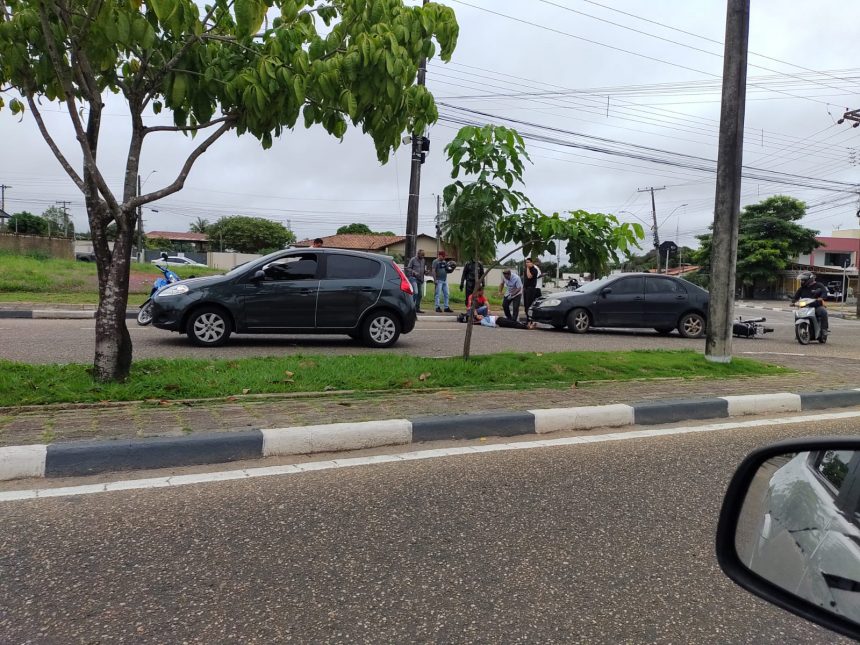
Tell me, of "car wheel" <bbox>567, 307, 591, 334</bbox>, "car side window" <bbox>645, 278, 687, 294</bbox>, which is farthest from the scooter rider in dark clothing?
"car wheel" <bbox>567, 307, 591, 334</bbox>

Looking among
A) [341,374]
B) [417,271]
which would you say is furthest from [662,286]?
[341,374]

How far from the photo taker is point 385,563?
3107 mm

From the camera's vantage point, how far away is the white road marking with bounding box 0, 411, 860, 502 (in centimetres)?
393

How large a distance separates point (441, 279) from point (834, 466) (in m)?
17.0

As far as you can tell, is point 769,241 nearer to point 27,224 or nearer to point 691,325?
point 691,325

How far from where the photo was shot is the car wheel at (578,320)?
14.2 m

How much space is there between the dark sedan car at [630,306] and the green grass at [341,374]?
4978 mm

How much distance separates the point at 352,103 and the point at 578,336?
30.4 feet

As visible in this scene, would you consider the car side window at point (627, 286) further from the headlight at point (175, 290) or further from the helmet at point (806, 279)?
the headlight at point (175, 290)

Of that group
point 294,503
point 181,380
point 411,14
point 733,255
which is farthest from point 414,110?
point 733,255

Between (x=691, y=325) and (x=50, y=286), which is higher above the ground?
(x=50, y=286)

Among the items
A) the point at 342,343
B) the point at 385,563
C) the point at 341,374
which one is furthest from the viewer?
the point at 342,343

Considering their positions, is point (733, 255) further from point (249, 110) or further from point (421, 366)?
point (249, 110)

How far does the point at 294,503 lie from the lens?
3826mm
